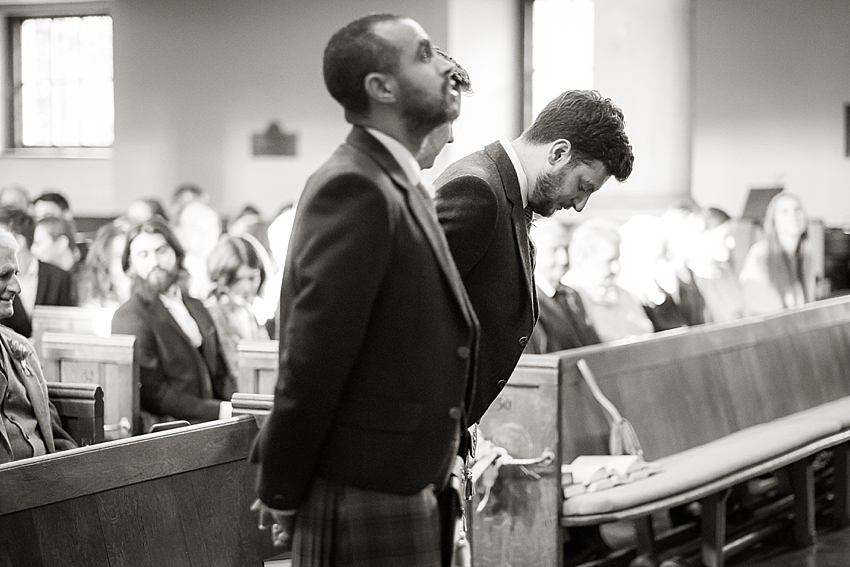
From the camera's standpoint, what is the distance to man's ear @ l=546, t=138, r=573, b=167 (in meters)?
2.62

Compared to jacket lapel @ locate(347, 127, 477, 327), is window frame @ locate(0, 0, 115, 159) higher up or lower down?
higher up

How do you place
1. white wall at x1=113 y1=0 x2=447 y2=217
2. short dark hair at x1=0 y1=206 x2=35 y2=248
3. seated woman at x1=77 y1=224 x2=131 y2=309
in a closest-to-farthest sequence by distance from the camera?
seated woman at x1=77 y1=224 x2=131 y2=309 → short dark hair at x1=0 y1=206 x2=35 y2=248 → white wall at x1=113 y1=0 x2=447 y2=217

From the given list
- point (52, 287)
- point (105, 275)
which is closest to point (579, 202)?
point (105, 275)

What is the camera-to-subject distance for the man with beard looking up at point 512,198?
2562mm

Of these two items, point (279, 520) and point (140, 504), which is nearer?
point (279, 520)

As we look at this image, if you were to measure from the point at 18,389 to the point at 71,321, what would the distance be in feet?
8.33

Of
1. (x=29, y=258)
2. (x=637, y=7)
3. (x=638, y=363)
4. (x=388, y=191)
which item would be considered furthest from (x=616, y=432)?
(x=637, y=7)

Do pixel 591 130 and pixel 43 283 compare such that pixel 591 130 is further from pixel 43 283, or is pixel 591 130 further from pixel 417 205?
pixel 43 283

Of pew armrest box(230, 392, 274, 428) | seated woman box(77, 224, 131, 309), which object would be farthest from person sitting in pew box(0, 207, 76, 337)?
pew armrest box(230, 392, 274, 428)

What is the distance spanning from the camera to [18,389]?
3479 millimetres

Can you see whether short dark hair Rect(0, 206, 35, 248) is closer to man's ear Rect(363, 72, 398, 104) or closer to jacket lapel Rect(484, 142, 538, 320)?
jacket lapel Rect(484, 142, 538, 320)

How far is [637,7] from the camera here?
1077cm

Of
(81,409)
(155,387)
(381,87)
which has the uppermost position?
(381,87)

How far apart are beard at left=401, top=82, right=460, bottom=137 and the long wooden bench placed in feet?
7.63
